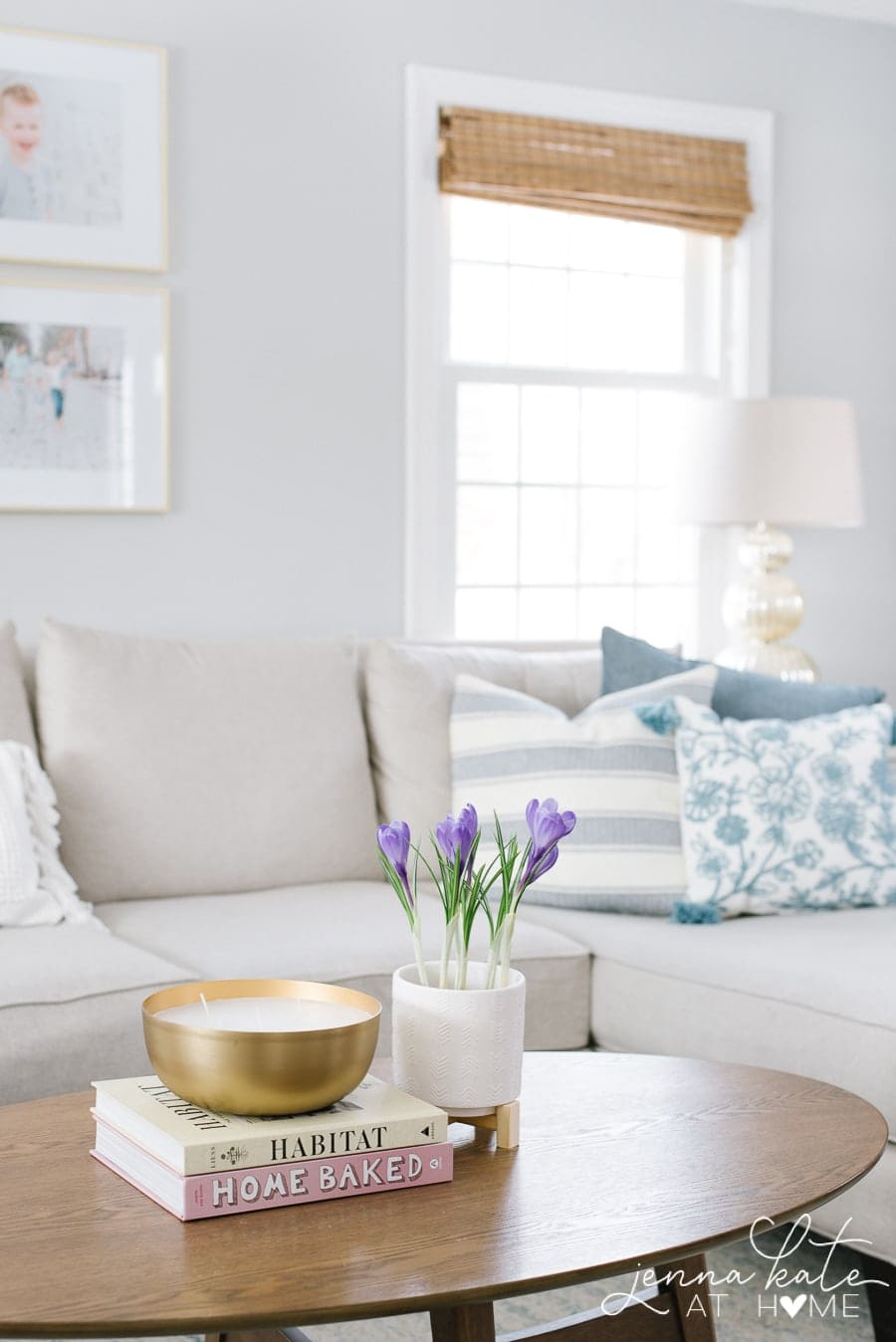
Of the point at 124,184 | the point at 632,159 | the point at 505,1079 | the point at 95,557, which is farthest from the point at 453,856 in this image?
the point at 632,159

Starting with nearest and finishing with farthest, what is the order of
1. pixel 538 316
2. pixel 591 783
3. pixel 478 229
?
pixel 591 783
pixel 478 229
pixel 538 316

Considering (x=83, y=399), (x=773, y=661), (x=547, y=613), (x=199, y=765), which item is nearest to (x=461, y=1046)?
(x=199, y=765)

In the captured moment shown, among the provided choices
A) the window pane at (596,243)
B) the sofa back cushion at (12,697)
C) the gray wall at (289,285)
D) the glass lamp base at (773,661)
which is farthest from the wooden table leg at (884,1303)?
the window pane at (596,243)

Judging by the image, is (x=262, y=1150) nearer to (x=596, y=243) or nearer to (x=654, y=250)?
(x=596, y=243)

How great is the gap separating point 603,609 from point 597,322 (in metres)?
0.78

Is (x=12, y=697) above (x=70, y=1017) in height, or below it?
above

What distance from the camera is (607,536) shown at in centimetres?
428

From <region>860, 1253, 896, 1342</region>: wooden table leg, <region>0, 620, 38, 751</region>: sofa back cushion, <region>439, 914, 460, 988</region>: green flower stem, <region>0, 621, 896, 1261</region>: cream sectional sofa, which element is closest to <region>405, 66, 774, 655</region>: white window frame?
<region>0, 621, 896, 1261</region>: cream sectional sofa

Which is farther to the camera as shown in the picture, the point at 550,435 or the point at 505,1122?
the point at 550,435

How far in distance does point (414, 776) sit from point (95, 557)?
1.01 metres

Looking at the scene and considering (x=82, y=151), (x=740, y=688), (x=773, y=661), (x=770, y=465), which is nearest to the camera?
(x=740, y=688)

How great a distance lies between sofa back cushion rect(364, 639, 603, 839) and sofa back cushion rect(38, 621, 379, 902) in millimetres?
55

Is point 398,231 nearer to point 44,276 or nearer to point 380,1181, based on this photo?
point 44,276

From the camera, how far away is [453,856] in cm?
145
